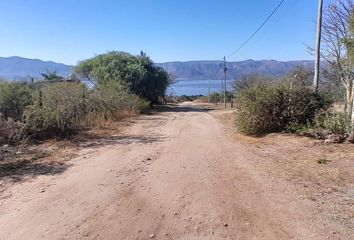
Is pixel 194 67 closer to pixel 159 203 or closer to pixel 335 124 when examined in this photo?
pixel 335 124

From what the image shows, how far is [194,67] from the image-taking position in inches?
6132

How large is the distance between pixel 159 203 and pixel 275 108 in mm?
9455

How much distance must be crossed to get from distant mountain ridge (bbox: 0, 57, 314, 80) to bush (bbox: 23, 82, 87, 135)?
849 inches

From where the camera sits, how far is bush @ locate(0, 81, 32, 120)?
15883 mm

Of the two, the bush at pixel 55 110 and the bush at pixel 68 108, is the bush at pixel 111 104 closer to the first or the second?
the bush at pixel 68 108

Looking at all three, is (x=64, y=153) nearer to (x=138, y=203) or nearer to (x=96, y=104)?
(x=138, y=203)

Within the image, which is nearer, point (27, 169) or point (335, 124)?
point (27, 169)

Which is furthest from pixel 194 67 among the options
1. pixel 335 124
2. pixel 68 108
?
pixel 335 124

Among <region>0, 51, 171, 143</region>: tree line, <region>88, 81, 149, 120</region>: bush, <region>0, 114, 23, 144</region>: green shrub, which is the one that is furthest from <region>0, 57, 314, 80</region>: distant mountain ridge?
<region>0, 114, 23, 144</region>: green shrub

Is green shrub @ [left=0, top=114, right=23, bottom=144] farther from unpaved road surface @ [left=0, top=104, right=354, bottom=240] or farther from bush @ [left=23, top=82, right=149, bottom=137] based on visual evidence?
unpaved road surface @ [left=0, top=104, right=354, bottom=240]

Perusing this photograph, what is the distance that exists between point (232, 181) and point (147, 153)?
3.75 meters

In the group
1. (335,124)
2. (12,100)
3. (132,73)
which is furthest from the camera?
(132,73)

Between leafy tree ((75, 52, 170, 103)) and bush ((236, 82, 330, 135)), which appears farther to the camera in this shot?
leafy tree ((75, 52, 170, 103))

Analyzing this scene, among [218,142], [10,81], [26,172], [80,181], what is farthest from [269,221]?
[10,81]
